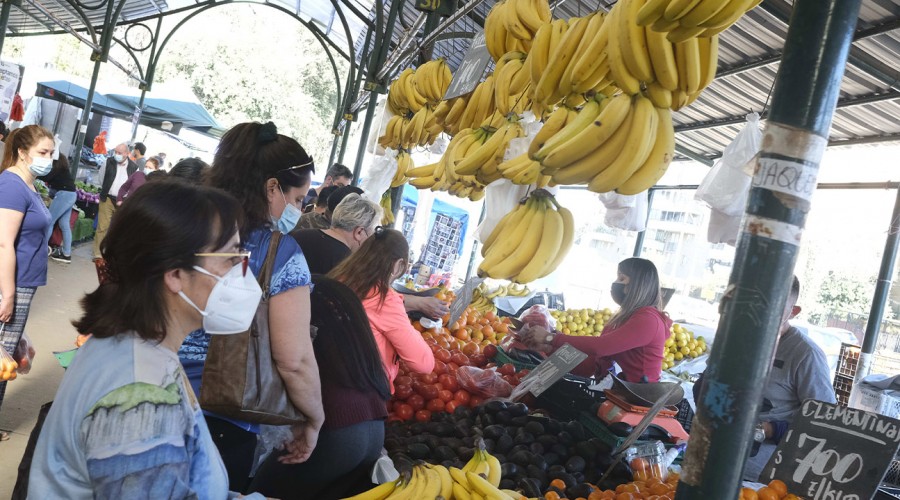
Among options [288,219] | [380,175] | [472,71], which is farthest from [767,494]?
[380,175]

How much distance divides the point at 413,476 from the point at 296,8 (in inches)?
589

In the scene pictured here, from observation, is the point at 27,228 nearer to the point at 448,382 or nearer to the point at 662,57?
the point at 448,382

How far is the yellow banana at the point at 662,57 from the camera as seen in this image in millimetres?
1674

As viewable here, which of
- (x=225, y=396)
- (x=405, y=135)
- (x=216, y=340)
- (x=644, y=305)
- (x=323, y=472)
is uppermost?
(x=405, y=135)

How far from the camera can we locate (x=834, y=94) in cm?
134

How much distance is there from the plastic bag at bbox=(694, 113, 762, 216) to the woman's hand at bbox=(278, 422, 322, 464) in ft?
6.50

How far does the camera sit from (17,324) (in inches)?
132

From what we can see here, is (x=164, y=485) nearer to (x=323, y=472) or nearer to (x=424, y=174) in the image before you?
(x=323, y=472)

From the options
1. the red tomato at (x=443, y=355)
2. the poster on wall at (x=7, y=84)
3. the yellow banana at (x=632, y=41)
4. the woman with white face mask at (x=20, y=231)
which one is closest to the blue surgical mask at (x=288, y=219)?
the yellow banana at (x=632, y=41)

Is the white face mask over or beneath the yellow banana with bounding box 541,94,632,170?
beneath

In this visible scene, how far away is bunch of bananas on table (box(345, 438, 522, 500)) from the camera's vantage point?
6.40 feet

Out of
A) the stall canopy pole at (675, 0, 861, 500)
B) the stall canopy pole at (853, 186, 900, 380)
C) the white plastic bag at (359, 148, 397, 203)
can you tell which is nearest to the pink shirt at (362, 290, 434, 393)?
the stall canopy pole at (675, 0, 861, 500)

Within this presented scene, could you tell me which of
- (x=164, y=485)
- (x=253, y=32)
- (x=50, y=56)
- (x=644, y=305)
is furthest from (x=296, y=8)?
(x=50, y=56)

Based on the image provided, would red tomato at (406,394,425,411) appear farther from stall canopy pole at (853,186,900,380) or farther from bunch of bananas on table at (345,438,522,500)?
stall canopy pole at (853,186,900,380)
